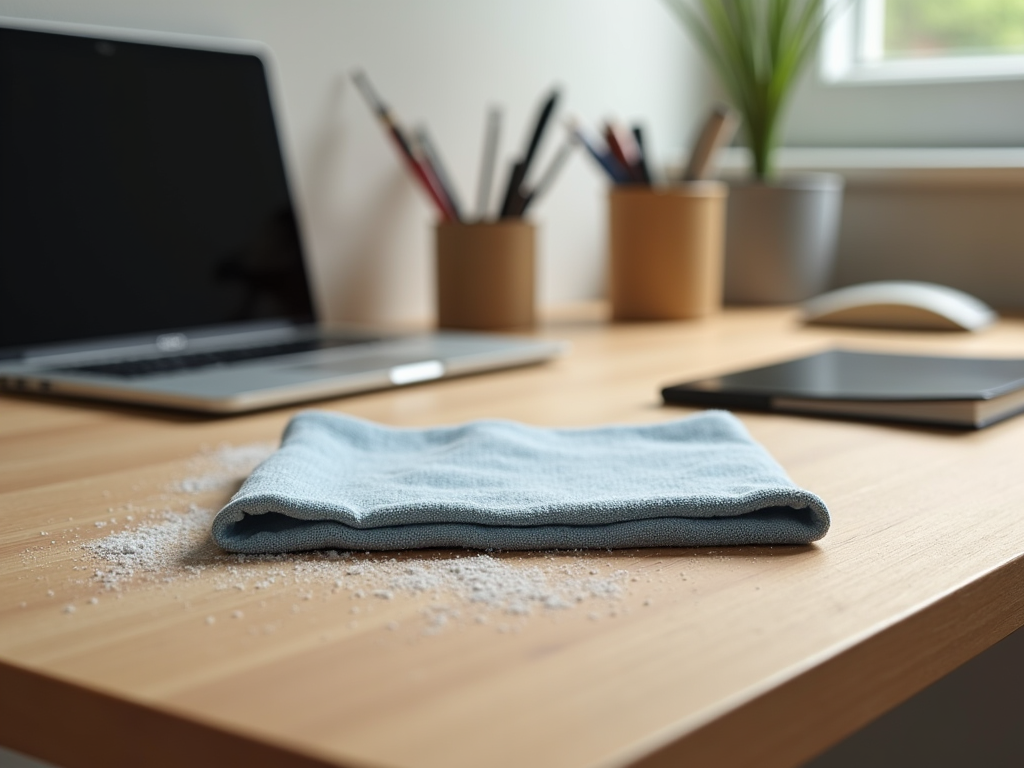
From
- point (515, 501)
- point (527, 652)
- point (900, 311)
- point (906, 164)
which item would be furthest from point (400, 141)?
point (527, 652)

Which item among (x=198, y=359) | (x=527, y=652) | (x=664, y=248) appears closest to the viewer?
(x=527, y=652)

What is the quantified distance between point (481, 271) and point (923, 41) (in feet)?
2.59

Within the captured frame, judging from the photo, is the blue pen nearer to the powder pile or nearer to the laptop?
the laptop

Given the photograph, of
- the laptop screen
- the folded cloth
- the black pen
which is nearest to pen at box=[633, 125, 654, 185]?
the black pen

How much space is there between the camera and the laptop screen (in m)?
0.85

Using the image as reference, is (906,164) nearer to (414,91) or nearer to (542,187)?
(542,187)

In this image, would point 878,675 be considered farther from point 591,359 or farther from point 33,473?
point 591,359

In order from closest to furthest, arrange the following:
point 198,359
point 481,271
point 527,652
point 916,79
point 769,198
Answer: point 527,652 → point 198,359 → point 481,271 → point 769,198 → point 916,79

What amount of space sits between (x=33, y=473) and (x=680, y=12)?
1.25 m

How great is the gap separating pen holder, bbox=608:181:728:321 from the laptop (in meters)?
0.32

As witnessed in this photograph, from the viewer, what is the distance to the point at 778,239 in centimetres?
139

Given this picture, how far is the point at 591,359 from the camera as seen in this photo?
102 centimetres

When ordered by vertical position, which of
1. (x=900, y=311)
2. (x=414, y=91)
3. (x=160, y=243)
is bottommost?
(x=900, y=311)

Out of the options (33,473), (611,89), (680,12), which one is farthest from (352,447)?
(680,12)
